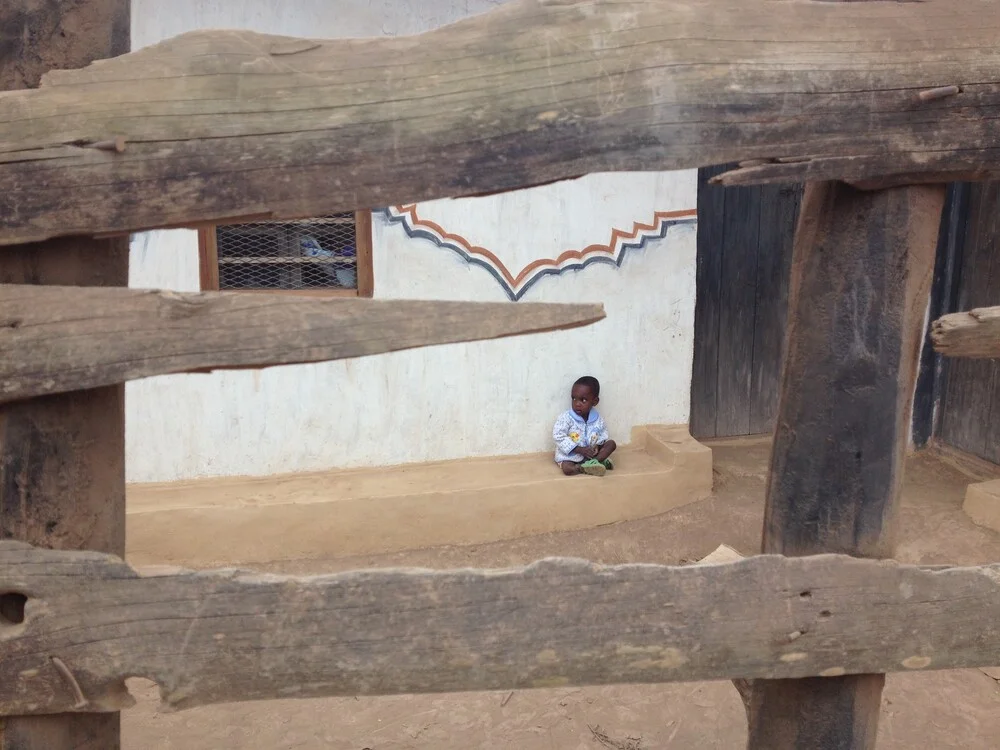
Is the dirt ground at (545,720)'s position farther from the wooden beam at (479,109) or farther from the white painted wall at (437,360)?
the wooden beam at (479,109)

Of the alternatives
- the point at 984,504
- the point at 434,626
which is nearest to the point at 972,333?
the point at 434,626

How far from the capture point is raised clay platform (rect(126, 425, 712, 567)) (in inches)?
183

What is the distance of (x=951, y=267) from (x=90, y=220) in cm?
643

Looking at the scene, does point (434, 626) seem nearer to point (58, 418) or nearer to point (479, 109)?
point (58, 418)

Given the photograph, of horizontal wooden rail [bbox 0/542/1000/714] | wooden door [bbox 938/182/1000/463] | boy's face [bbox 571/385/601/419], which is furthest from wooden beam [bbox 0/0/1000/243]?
wooden door [bbox 938/182/1000/463]

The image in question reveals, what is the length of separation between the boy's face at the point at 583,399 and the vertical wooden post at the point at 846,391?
330 cm

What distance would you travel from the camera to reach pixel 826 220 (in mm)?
1756

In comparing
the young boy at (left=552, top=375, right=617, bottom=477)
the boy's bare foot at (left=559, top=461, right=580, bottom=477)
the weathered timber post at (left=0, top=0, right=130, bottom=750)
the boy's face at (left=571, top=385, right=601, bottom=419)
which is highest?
the weathered timber post at (left=0, top=0, right=130, bottom=750)

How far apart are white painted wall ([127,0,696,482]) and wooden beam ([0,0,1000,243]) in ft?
10.9

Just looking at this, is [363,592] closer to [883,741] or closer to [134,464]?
[883,741]

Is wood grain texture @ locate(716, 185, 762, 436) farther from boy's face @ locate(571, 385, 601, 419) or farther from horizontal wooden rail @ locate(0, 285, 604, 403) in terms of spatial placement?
horizontal wooden rail @ locate(0, 285, 604, 403)

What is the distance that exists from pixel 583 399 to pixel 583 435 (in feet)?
0.71

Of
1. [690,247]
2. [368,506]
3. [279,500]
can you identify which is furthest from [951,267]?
[279,500]

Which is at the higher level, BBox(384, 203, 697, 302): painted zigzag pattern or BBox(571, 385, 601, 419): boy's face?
BBox(384, 203, 697, 302): painted zigzag pattern
